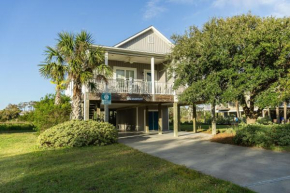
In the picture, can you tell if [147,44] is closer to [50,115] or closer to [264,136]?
[50,115]

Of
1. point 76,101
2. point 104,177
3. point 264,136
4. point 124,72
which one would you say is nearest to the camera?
point 104,177

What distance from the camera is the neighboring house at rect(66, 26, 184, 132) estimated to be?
13648 mm

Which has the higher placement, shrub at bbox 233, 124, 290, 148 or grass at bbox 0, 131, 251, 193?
shrub at bbox 233, 124, 290, 148

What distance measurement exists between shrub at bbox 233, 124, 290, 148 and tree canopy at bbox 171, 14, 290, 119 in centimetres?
111

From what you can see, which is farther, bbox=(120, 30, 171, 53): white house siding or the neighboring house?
bbox=(120, 30, 171, 53): white house siding

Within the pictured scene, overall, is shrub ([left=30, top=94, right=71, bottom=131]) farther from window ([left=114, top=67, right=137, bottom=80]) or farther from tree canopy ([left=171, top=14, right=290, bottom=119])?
tree canopy ([left=171, top=14, right=290, bottom=119])

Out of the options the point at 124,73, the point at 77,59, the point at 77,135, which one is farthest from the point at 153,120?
the point at 77,135

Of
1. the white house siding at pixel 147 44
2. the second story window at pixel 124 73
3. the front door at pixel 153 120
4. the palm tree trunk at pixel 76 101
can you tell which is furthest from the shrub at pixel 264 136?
the front door at pixel 153 120

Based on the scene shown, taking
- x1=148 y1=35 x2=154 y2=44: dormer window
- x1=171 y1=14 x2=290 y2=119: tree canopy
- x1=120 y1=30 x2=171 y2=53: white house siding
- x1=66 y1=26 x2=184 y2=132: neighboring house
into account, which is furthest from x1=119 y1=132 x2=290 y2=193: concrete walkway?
x1=148 y1=35 x2=154 y2=44: dormer window

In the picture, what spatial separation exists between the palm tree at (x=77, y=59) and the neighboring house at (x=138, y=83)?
1.08 meters

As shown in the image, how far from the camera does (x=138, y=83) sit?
14.4 meters

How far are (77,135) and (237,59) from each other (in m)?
8.26

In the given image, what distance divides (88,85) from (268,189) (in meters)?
10.1

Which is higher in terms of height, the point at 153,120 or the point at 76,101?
the point at 76,101
